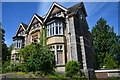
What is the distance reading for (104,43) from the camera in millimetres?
24578

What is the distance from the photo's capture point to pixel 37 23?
20.7 m

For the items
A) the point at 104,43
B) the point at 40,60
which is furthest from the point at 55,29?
the point at 104,43

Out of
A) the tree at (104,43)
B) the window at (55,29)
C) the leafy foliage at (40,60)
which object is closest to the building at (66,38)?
the window at (55,29)

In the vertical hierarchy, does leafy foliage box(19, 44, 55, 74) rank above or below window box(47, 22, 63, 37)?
below

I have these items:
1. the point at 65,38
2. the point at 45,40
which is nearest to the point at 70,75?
the point at 65,38

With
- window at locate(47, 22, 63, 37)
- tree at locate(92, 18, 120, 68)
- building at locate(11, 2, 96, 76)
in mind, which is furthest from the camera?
→ tree at locate(92, 18, 120, 68)

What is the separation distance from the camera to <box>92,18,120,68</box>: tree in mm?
22891

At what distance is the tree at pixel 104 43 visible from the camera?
22.9m

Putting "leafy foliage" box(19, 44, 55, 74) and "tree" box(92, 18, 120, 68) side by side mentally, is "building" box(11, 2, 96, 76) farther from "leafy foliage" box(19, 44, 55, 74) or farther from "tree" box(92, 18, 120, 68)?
"tree" box(92, 18, 120, 68)

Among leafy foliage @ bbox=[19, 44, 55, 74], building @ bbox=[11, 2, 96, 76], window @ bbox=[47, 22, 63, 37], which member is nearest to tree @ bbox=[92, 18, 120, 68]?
building @ bbox=[11, 2, 96, 76]

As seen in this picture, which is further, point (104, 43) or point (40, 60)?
point (104, 43)

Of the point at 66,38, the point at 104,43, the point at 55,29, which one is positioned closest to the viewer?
the point at 55,29

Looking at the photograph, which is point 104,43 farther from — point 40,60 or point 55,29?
point 40,60

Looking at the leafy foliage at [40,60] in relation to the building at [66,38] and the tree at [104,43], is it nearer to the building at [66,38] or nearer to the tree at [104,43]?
the building at [66,38]
